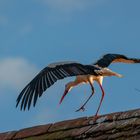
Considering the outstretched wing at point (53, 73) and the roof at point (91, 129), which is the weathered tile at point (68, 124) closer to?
the roof at point (91, 129)

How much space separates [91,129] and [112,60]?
10.6 feet

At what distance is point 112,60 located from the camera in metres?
8.70

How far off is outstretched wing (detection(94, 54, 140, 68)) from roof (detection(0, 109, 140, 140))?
108 inches

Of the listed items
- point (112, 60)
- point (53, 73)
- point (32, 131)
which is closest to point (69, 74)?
point (53, 73)

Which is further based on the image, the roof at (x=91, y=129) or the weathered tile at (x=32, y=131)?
the weathered tile at (x=32, y=131)

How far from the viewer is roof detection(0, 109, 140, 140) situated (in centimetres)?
522

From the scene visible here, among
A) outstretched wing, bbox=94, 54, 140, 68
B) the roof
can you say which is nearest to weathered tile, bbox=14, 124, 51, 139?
the roof

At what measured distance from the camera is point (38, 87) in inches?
294

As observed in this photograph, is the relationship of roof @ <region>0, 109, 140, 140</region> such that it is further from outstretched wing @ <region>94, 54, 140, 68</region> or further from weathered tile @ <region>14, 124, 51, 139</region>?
outstretched wing @ <region>94, 54, 140, 68</region>

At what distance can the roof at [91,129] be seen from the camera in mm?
5223

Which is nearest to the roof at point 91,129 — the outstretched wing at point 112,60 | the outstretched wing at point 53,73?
the outstretched wing at point 53,73

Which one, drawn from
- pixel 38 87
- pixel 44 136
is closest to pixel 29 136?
pixel 44 136

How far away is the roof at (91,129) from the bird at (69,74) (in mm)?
473

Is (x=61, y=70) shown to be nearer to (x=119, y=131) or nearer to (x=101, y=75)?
(x=101, y=75)
